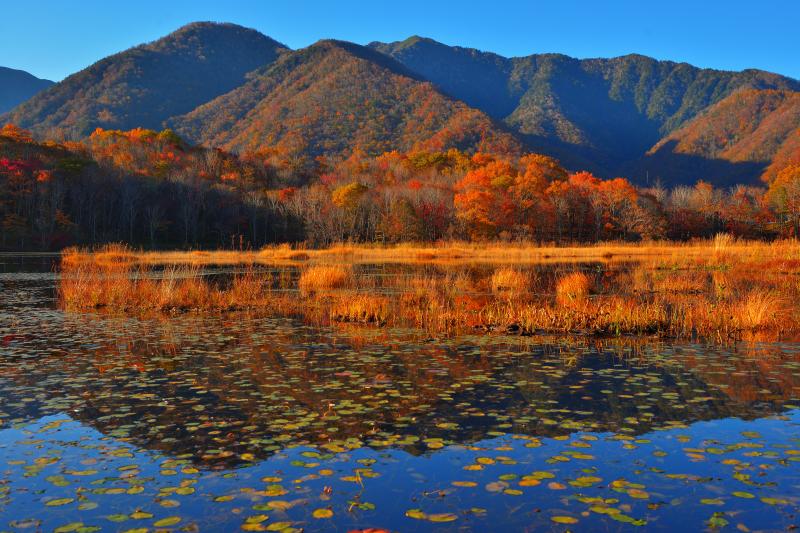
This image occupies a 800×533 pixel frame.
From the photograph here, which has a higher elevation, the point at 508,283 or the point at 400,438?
the point at 508,283

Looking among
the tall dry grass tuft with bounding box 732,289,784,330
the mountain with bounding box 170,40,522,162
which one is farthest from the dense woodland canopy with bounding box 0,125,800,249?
the tall dry grass tuft with bounding box 732,289,784,330

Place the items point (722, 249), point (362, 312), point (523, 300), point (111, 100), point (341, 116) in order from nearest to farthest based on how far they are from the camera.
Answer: point (362, 312), point (523, 300), point (722, 249), point (341, 116), point (111, 100)

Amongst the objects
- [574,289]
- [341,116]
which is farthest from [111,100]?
[574,289]

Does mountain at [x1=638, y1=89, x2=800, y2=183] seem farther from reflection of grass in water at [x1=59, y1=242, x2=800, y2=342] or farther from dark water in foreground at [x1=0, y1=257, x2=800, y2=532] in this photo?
dark water in foreground at [x1=0, y1=257, x2=800, y2=532]

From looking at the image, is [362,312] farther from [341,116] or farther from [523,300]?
[341,116]

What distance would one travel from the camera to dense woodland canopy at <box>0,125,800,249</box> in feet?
255

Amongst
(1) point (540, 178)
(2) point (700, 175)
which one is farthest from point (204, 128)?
(2) point (700, 175)

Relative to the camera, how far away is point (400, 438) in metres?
7.27

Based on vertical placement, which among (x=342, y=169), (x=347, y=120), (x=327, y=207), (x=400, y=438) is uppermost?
(x=347, y=120)

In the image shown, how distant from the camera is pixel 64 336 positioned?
14.5 meters

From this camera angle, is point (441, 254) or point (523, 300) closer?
point (523, 300)

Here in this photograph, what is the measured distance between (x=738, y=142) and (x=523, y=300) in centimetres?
16393

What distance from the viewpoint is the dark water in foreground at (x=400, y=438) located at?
539cm

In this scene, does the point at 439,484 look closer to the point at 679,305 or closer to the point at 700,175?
the point at 679,305
